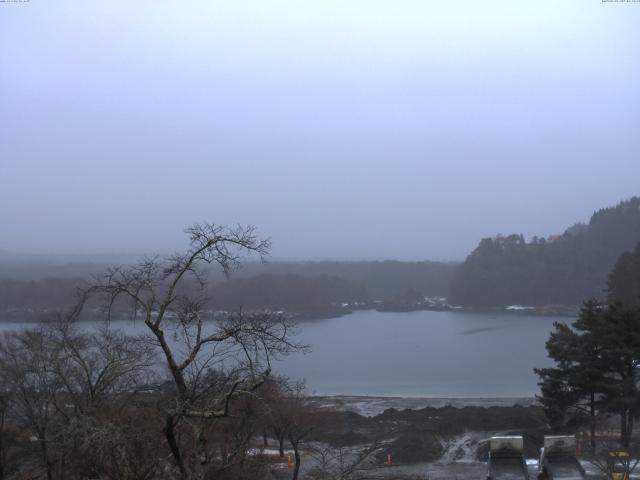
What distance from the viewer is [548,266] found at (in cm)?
4744

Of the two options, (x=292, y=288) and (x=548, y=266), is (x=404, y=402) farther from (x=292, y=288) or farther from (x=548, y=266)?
(x=548, y=266)

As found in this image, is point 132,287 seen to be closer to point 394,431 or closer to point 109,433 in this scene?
point 109,433

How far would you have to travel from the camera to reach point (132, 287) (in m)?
3.00

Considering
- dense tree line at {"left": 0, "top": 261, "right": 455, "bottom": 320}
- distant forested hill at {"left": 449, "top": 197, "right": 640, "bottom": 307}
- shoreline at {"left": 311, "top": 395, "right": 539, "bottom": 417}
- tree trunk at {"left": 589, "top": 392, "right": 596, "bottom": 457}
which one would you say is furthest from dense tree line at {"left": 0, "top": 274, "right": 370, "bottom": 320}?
tree trunk at {"left": 589, "top": 392, "right": 596, "bottom": 457}

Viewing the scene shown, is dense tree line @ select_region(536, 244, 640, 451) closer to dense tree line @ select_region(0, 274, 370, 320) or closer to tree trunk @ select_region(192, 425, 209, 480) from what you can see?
tree trunk @ select_region(192, 425, 209, 480)

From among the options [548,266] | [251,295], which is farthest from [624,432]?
[548,266]

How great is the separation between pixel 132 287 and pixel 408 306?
44427 millimetres

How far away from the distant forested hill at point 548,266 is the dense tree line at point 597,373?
1462 inches

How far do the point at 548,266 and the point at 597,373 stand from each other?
1597 inches

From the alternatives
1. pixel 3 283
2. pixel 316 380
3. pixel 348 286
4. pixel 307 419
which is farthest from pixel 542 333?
pixel 3 283

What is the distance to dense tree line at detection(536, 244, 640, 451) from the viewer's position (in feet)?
28.8

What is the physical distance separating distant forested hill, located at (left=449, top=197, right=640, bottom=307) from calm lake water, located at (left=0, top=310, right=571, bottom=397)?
836 centimetres

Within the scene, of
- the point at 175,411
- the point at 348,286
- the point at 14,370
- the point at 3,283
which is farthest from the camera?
the point at 348,286

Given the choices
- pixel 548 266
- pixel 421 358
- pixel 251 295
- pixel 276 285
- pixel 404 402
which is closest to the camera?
pixel 404 402
